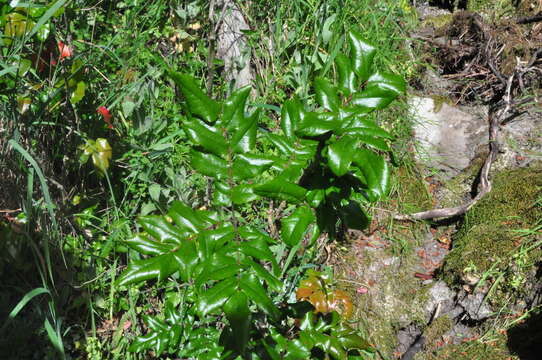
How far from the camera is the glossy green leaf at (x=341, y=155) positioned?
0.94 meters

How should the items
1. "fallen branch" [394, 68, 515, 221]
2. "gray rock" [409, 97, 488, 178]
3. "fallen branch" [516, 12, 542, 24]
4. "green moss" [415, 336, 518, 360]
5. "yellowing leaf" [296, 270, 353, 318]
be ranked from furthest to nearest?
"fallen branch" [516, 12, 542, 24], "gray rock" [409, 97, 488, 178], "fallen branch" [394, 68, 515, 221], "green moss" [415, 336, 518, 360], "yellowing leaf" [296, 270, 353, 318]

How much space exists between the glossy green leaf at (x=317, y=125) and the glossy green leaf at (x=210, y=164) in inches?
9.7

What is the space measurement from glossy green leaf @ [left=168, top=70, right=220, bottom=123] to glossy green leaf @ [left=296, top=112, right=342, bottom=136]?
0.75ft

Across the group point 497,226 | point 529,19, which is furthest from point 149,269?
point 529,19

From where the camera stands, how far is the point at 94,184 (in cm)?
236

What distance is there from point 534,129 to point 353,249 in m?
1.56

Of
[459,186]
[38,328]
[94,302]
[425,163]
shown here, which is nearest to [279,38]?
[425,163]

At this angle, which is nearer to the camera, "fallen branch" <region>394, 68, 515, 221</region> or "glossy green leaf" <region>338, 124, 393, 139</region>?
"glossy green leaf" <region>338, 124, 393, 139</region>

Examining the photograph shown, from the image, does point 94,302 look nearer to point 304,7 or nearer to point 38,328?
point 38,328

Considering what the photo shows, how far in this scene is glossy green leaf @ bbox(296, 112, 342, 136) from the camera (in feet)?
3.28

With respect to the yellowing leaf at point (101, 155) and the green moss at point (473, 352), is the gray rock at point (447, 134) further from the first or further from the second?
the yellowing leaf at point (101, 155)

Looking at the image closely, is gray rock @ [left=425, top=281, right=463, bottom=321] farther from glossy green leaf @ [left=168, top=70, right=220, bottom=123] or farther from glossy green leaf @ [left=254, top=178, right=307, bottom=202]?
glossy green leaf @ [left=168, top=70, right=220, bottom=123]

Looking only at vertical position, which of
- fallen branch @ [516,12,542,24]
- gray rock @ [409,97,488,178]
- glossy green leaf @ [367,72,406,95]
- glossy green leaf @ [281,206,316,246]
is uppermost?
glossy green leaf @ [367,72,406,95]

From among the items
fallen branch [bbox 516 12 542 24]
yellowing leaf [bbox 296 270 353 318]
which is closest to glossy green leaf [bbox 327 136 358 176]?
yellowing leaf [bbox 296 270 353 318]
